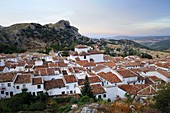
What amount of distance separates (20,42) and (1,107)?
10542 cm

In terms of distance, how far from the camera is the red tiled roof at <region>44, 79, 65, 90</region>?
35125 mm

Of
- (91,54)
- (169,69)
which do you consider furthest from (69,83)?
(169,69)

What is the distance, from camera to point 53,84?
1409 inches

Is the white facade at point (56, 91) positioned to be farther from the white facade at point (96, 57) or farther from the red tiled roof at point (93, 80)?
the white facade at point (96, 57)

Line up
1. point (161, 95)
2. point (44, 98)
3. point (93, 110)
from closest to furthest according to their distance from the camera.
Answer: point (93, 110)
point (161, 95)
point (44, 98)

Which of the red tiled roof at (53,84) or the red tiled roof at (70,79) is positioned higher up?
the red tiled roof at (70,79)

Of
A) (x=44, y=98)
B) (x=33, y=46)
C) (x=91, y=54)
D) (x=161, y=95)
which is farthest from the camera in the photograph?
(x=33, y=46)

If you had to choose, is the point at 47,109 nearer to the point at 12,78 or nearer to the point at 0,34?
the point at 12,78

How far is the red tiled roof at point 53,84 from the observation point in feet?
115

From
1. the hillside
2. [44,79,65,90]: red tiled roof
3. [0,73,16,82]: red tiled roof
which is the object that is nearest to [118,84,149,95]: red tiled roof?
[44,79,65,90]: red tiled roof

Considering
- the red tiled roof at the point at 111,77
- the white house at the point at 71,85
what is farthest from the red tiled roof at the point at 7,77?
the red tiled roof at the point at 111,77

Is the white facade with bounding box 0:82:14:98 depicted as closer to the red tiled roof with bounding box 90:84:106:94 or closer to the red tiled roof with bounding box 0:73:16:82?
the red tiled roof with bounding box 0:73:16:82

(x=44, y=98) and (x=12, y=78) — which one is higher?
(x=12, y=78)

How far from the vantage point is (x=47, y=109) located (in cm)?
2827
